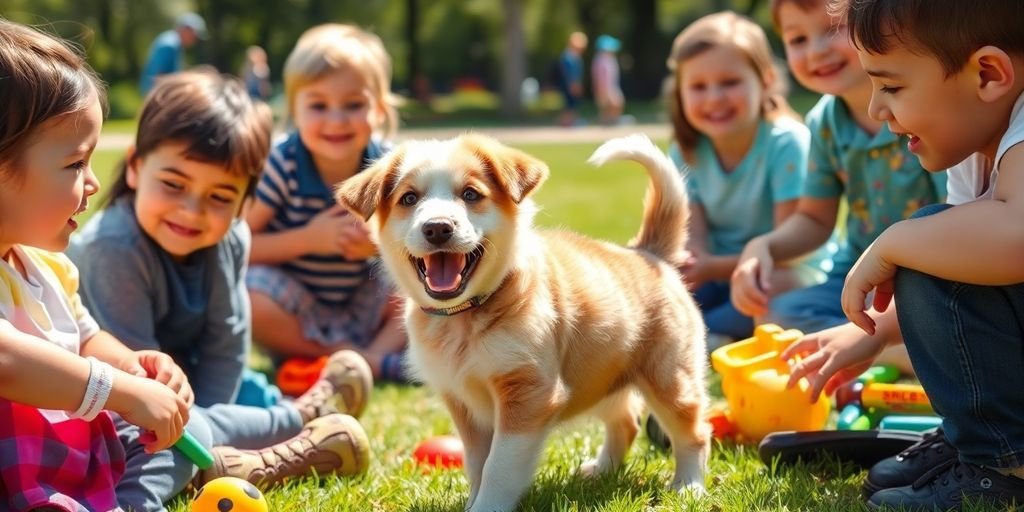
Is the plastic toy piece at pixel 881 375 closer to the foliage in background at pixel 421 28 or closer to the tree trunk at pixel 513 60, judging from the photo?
the tree trunk at pixel 513 60

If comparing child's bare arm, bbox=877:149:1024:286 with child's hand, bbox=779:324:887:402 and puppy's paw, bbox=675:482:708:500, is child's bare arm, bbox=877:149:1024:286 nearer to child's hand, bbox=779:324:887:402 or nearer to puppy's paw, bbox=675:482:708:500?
child's hand, bbox=779:324:887:402

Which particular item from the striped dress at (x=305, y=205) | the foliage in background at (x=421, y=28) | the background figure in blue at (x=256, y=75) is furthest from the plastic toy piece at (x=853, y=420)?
the foliage in background at (x=421, y=28)

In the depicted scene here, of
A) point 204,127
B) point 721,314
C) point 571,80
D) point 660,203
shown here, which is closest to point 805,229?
point 721,314

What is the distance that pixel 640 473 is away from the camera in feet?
10.7

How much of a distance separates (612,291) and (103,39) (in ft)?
150

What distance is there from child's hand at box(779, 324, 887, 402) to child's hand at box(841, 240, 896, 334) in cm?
34

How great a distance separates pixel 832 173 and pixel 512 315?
225 centimetres

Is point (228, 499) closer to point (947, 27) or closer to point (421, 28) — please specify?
point (947, 27)

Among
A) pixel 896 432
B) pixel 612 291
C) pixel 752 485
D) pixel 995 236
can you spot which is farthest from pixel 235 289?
pixel 995 236

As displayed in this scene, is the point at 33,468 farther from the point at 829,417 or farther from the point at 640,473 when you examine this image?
the point at 829,417

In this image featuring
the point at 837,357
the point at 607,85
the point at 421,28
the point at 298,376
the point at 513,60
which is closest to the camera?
the point at 837,357

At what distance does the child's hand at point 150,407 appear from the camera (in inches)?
99.6

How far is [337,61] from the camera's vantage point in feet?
16.7

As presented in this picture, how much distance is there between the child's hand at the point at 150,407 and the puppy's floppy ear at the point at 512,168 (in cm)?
101
